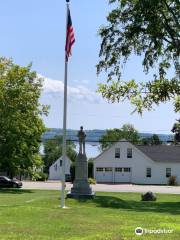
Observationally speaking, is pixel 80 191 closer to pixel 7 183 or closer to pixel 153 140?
pixel 7 183

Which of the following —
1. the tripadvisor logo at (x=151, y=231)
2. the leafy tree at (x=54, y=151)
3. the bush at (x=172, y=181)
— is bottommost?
the tripadvisor logo at (x=151, y=231)

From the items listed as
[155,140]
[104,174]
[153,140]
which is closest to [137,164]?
[104,174]

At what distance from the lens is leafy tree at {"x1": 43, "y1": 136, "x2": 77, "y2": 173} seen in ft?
399

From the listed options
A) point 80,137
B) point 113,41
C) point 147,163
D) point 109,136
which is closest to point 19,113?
point 113,41

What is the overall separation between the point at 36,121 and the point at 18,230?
130ft

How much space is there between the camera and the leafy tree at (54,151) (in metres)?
122

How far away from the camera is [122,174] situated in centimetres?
7906

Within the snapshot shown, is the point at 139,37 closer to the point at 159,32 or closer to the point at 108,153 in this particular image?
the point at 159,32

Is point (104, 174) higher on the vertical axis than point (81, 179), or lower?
higher

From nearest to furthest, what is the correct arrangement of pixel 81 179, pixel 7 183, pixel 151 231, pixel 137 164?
1. pixel 151 231
2. pixel 81 179
3. pixel 7 183
4. pixel 137 164

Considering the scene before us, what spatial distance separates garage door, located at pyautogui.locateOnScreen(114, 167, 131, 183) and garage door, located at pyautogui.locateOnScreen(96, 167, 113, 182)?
86cm

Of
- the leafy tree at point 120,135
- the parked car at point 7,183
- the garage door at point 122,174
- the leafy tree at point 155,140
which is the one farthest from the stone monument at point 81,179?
the leafy tree at point 155,140

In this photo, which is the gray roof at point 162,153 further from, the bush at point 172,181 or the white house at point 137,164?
the bush at point 172,181

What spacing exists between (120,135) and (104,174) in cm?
4493
